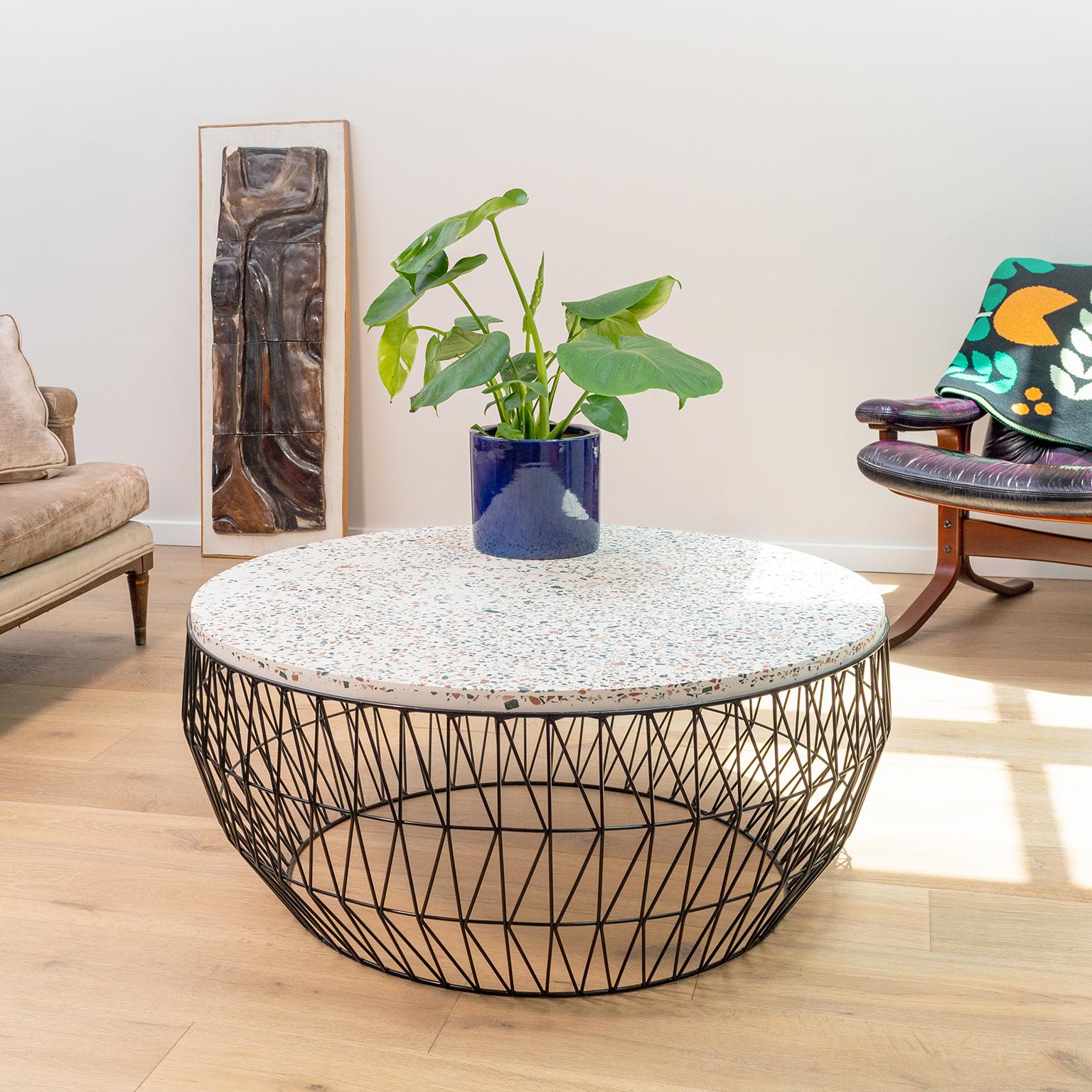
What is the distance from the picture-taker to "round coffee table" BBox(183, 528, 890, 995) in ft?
3.91

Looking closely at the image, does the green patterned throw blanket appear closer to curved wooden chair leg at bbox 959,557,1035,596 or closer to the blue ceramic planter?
curved wooden chair leg at bbox 959,557,1035,596

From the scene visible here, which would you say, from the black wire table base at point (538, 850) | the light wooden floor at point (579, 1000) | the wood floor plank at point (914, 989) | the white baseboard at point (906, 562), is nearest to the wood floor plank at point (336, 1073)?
the light wooden floor at point (579, 1000)

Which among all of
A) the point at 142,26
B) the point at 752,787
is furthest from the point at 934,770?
the point at 142,26

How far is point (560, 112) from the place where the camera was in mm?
3289

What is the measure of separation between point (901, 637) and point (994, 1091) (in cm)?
154

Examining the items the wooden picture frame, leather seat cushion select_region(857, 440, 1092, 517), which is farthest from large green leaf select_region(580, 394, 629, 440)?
the wooden picture frame

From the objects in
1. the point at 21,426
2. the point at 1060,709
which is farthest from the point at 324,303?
the point at 1060,709

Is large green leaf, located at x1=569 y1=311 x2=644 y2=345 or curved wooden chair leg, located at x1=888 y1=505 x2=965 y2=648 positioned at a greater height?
large green leaf, located at x1=569 y1=311 x2=644 y2=345

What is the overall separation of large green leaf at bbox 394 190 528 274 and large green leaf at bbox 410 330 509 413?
14cm

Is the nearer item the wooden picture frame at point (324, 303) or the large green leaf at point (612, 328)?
the large green leaf at point (612, 328)

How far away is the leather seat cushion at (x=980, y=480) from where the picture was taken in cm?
230

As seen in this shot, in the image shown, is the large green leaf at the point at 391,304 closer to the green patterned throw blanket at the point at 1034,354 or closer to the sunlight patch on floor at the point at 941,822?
the sunlight patch on floor at the point at 941,822

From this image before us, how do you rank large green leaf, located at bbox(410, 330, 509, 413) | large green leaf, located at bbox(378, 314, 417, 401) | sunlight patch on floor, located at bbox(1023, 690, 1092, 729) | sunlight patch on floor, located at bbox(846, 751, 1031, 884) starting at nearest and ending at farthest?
large green leaf, located at bbox(410, 330, 509, 413)
sunlight patch on floor, located at bbox(846, 751, 1031, 884)
large green leaf, located at bbox(378, 314, 417, 401)
sunlight patch on floor, located at bbox(1023, 690, 1092, 729)

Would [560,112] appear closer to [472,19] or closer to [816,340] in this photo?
[472,19]
